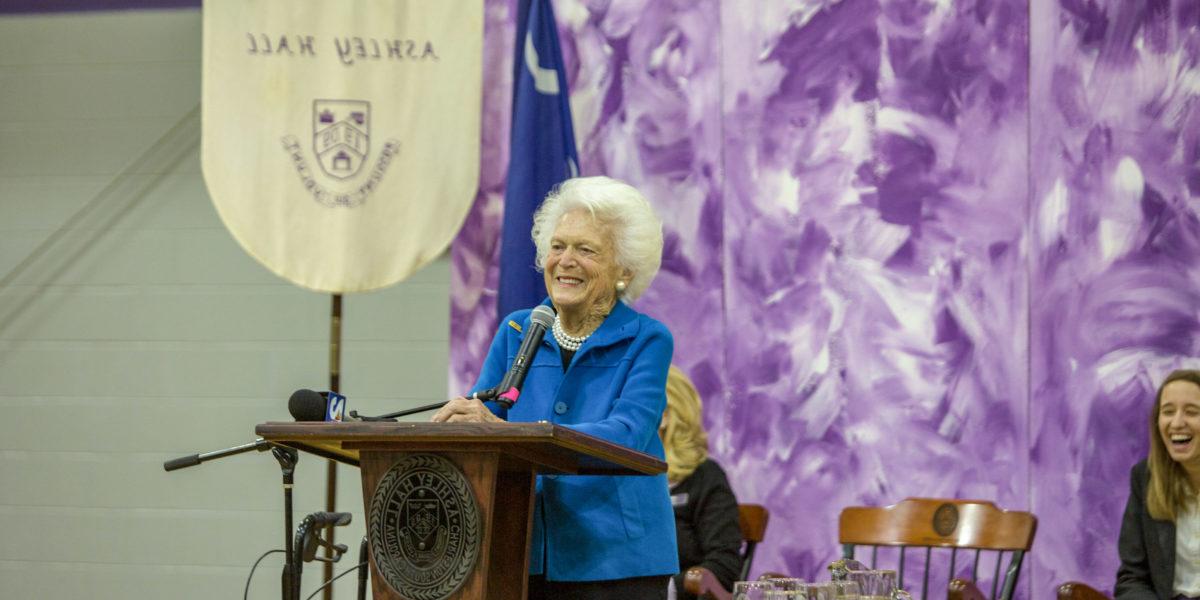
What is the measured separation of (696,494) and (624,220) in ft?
6.25

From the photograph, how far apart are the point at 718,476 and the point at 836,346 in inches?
24.6

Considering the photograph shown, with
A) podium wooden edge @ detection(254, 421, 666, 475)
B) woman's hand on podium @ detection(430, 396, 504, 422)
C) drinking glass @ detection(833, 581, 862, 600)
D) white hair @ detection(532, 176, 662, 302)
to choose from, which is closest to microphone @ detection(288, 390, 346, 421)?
podium wooden edge @ detection(254, 421, 666, 475)

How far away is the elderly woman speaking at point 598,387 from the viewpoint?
7.16ft

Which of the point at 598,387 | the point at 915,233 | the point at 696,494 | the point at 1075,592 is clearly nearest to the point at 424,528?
the point at 598,387

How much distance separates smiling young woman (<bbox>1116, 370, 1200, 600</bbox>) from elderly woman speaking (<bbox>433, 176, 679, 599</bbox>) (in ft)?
6.67

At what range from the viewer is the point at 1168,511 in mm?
3742

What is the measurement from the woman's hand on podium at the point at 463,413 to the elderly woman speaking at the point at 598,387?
16cm

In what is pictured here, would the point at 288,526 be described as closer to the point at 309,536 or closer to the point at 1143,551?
the point at 309,536

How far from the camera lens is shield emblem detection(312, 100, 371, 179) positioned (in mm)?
4273

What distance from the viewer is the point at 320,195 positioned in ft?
14.0

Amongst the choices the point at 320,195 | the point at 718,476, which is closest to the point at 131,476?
the point at 320,195

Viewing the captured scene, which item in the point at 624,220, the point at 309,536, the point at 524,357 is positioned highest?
the point at 624,220

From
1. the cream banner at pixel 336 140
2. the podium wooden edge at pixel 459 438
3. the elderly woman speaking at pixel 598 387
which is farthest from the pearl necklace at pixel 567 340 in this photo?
the cream banner at pixel 336 140

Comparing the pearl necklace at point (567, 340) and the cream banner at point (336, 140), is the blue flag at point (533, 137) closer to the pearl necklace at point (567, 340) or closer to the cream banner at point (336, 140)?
the cream banner at point (336, 140)
